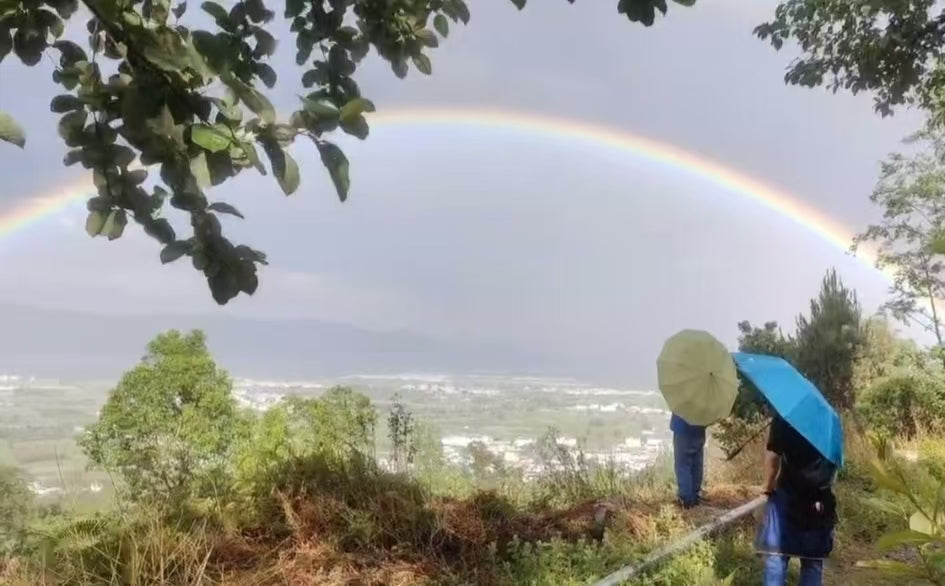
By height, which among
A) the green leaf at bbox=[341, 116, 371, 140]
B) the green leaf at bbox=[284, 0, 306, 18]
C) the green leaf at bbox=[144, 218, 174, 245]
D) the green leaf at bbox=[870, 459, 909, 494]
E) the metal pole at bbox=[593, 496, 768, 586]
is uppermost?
the green leaf at bbox=[284, 0, 306, 18]

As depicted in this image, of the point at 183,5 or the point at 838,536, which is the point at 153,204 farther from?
the point at 838,536

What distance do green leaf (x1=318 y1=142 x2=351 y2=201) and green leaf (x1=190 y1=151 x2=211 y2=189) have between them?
262 mm

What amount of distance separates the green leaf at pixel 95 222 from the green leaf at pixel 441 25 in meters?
1.31

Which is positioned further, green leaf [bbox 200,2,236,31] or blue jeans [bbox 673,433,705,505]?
blue jeans [bbox 673,433,705,505]

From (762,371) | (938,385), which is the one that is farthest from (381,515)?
(938,385)

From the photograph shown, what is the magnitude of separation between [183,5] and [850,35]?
10160 mm

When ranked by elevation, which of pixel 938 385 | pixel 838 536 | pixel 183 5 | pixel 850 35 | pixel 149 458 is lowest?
pixel 838 536

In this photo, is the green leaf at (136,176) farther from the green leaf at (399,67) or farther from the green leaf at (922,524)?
the green leaf at (922,524)

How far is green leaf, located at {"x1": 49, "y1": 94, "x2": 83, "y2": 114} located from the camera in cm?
164

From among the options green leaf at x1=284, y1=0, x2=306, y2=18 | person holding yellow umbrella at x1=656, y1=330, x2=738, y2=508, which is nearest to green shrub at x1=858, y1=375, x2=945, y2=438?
person holding yellow umbrella at x1=656, y1=330, x2=738, y2=508

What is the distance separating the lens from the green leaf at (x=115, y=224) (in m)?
1.74

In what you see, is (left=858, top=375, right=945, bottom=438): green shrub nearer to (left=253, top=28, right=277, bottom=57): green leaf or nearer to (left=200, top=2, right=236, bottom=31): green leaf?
(left=253, top=28, right=277, bottom=57): green leaf

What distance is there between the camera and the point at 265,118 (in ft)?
4.66

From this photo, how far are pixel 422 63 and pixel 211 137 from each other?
53.4 inches
